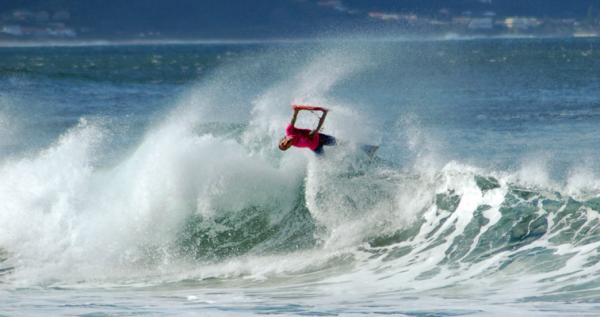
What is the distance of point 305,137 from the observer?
1795 cm

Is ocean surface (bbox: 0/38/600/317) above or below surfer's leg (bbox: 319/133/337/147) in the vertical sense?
below

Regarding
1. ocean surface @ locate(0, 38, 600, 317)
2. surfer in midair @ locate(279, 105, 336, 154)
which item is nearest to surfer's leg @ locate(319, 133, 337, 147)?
surfer in midair @ locate(279, 105, 336, 154)

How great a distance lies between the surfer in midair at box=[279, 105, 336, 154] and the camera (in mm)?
17203

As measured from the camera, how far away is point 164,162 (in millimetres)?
20812

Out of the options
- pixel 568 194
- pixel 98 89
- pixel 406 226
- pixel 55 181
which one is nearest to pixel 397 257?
pixel 406 226

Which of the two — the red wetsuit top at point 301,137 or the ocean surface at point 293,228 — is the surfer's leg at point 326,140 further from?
the ocean surface at point 293,228

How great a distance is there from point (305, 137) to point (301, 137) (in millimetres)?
144

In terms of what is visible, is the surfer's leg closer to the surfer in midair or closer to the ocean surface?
the surfer in midair

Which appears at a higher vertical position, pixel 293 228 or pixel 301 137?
pixel 301 137

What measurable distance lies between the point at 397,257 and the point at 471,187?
9.24 ft

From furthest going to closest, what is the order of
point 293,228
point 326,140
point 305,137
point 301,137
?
point 293,228 → point 326,140 → point 305,137 → point 301,137

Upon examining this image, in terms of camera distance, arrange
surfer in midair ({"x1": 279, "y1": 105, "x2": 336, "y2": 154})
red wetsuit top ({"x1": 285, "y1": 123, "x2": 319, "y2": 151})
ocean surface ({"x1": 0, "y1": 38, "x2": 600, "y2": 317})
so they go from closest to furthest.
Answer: ocean surface ({"x1": 0, "y1": 38, "x2": 600, "y2": 317}) → surfer in midair ({"x1": 279, "y1": 105, "x2": 336, "y2": 154}) → red wetsuit top ({"x1": 285, "y1": 123, "x2": 319, "y2": 151})

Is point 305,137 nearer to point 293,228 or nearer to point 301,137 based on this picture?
point 301,137

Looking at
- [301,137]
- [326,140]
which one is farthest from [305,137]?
[326,140]
